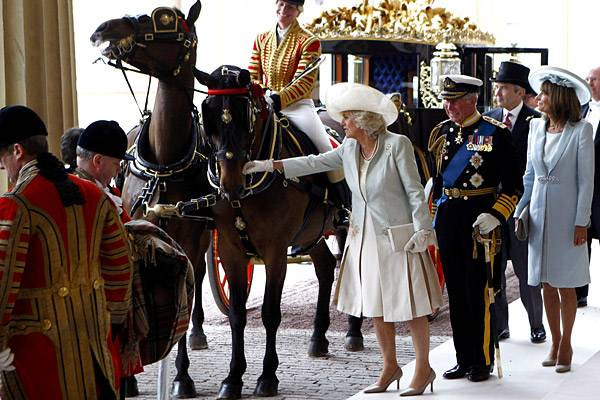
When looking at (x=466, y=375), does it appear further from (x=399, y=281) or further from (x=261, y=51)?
(x=261, y=51)

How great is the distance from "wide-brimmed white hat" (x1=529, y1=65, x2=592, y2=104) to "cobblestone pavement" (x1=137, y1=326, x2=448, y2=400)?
1.65 m

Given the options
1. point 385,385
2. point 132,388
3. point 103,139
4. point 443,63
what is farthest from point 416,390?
point 443,63

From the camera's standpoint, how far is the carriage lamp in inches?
331

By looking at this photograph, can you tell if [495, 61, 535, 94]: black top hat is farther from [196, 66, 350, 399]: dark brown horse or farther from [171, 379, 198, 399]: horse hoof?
[171, 379, 198, 399]: horse hoof

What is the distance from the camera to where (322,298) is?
6.32 meters

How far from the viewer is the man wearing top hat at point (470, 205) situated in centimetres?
539

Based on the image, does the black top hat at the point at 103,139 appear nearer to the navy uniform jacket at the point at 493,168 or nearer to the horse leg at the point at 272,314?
the horse leg at the point at 272,314

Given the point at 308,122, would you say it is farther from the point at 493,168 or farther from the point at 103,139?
the point at 103,139

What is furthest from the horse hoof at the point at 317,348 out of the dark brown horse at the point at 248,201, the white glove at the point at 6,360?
the white glove at the point at 6,360

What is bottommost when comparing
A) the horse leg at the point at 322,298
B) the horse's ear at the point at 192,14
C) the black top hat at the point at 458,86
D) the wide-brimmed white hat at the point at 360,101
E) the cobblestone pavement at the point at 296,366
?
the cobblestone pavement at the point at 296,366

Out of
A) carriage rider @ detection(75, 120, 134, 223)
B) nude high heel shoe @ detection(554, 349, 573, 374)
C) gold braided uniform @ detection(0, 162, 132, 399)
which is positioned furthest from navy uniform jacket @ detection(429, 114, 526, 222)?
gold braided uniform @ detection(0, 162, 132, 399)

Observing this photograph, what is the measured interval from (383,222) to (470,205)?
642 millimetres

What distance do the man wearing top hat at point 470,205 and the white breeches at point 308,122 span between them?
689 millimetres

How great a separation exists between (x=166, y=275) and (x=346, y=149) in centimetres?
Result: 185
